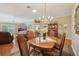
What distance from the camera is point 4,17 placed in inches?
77.5

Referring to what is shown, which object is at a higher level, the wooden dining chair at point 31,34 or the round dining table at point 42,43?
the wooden dining chair at point 31,34

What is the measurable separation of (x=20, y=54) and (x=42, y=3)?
1031 mm

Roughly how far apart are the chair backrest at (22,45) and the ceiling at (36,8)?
400mm

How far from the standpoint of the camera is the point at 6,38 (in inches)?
80.5

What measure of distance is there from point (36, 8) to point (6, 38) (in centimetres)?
→ 79

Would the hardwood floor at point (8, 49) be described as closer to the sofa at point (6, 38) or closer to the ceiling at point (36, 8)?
the sofa at point (6, 38)

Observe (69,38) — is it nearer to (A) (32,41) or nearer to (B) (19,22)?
(A) (32,41)

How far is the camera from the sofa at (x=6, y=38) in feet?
6.57

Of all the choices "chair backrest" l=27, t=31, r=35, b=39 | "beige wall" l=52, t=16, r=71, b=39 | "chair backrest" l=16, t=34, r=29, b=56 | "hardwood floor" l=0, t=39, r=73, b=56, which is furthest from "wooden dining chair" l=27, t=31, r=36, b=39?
"beige wall" l=52, t=16, r=71, b=39

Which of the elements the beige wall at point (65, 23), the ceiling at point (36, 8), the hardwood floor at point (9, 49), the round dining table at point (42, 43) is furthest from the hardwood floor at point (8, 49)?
the beige wall at point (65, 23)

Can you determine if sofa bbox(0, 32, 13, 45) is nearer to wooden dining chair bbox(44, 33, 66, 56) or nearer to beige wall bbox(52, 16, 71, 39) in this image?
wooden dining chair bbox(44, 33, 66, 56)

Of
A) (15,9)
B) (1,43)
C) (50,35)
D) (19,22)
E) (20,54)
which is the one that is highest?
(15,9)

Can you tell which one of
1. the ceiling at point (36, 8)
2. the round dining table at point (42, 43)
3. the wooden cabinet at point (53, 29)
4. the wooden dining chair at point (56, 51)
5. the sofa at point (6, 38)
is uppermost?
the ceiling at point (36, 8)

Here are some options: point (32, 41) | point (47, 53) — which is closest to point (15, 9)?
point (32, 41)
